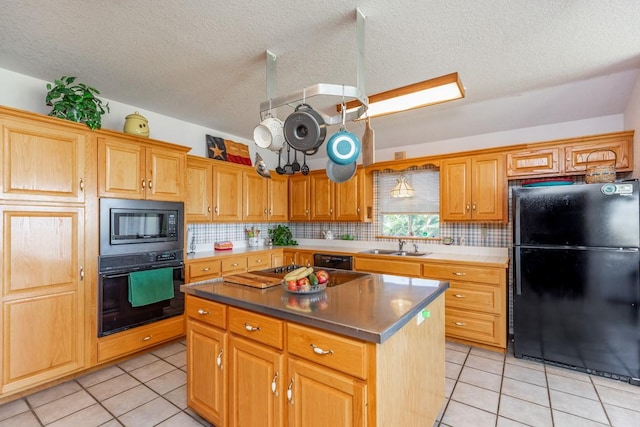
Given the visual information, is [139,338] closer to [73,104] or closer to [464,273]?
[73,104]

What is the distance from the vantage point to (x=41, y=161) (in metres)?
2.29

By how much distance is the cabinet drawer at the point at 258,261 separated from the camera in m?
4.05

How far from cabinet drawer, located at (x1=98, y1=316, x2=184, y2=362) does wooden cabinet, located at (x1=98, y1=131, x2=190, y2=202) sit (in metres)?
1.25

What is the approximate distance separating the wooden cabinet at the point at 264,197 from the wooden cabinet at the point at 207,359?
2417 mm

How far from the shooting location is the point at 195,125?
12.9 feet

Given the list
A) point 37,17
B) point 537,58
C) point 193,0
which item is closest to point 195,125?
point 37,17

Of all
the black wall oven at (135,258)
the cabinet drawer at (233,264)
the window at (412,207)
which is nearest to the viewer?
the black wall oven at (135,258)

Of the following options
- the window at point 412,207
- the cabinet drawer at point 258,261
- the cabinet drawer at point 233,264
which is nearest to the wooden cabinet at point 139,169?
the cabinet drawer at point 233,264

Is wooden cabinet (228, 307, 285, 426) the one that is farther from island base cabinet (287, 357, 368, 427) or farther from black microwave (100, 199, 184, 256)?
black microwave (100, 199, 184, 256)

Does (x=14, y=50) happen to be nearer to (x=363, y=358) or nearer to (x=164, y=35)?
(x=164, y=35)

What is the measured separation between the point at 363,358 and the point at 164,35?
2.31m

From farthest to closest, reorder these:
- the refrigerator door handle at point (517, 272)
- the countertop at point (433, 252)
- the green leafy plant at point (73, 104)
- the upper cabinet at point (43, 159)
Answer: the countertop at point (433, 252) → the refrigerator door handle at point (517, 272) → the green leafy plant at point (73, 104) → the upper cabinet at point (43, 159)

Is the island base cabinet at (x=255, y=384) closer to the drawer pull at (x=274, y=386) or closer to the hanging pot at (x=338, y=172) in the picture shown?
the drawer pull at (x=274, y=386)

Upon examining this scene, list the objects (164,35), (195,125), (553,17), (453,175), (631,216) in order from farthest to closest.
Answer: (195,125)
(453,175)
(631,216)
(164,35)
(553,17)
